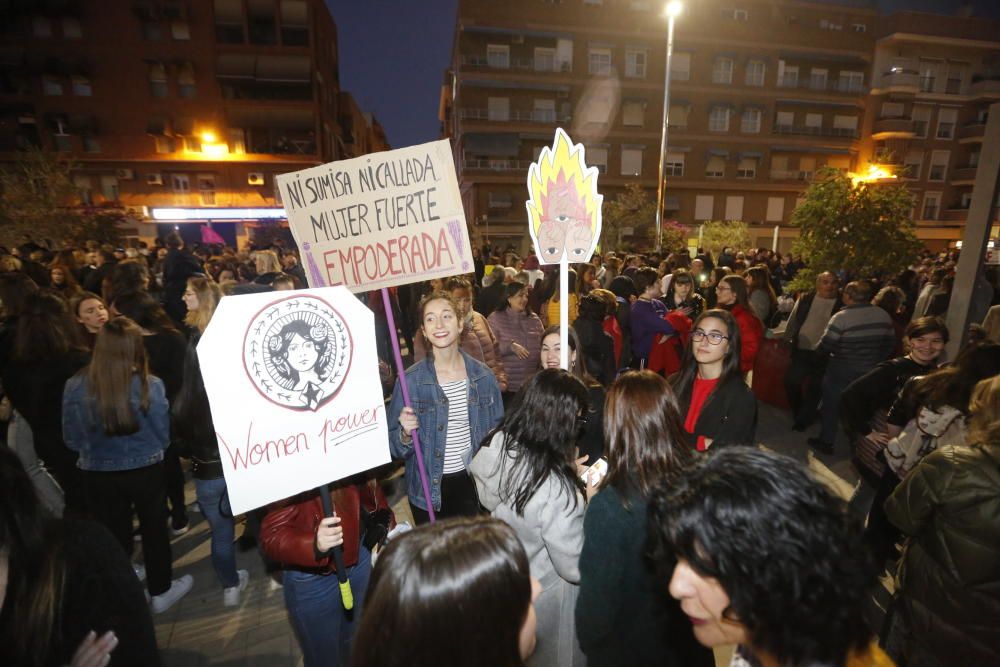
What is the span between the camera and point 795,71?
33344 mm

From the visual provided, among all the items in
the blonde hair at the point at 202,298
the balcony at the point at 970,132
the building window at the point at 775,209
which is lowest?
the blonde hair at the point at 202,298

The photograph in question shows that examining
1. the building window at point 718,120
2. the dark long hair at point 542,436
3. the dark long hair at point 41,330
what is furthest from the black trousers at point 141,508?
the building window at point 718,120

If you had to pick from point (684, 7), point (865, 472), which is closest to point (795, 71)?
point (684, 7)

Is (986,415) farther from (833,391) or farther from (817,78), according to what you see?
(817,78)

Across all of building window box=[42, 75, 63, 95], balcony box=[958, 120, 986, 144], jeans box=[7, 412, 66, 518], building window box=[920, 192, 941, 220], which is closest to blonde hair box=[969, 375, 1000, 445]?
jeans box=[7, 412, 66, 518]

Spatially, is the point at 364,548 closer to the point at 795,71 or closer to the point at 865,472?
the point at 865,472

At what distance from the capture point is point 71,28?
1072 inches

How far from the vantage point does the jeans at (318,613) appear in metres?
2.21

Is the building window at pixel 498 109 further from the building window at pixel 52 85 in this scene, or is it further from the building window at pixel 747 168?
the building window at pixel 52 85

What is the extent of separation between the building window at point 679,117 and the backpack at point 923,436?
33.8 metres

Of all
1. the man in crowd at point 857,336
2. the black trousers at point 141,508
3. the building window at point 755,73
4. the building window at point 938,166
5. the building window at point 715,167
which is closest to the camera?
the black trousers at point 141,508

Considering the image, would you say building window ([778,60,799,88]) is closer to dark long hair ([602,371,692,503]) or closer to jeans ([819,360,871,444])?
jeans ([819,360,871,444])

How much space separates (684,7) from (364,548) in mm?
38500

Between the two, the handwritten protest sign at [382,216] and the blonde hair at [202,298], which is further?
the blonde hair at [202,298]
